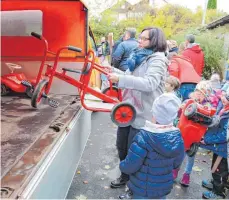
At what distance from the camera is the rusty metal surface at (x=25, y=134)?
1757 millimetres

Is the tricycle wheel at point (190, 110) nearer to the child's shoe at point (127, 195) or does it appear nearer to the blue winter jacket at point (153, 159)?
the blue winter jacket at point (153, 159)

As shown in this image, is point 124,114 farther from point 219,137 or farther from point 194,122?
point 219,137

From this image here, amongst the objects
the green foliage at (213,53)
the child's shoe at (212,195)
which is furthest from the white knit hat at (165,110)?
the green foliage at (213,53)

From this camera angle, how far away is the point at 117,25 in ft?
72.0

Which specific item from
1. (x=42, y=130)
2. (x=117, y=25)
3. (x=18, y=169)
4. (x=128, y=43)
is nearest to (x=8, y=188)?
(x=18, y=169)

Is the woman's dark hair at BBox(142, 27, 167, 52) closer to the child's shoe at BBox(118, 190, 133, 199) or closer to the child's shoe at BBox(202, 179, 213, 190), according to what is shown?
the child's shoe at BBox(118, 190, 133, 199)

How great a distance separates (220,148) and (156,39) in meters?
1.50

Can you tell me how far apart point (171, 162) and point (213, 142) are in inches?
48.3

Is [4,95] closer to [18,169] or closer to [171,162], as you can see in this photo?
[18,169]

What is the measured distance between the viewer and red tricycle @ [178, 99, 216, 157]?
298 cm

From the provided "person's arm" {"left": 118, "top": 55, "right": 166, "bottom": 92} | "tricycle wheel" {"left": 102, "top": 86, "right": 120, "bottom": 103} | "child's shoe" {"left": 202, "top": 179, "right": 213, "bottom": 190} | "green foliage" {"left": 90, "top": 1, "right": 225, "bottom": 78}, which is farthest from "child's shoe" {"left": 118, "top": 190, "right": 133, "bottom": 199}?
"green foliage" {"left": 90, "top": 1, "right": 225, "bottom": 78}

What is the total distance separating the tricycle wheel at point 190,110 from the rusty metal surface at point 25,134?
4.16 feet

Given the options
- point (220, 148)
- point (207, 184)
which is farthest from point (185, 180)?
point (220, 148)

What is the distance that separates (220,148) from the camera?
127 inches
